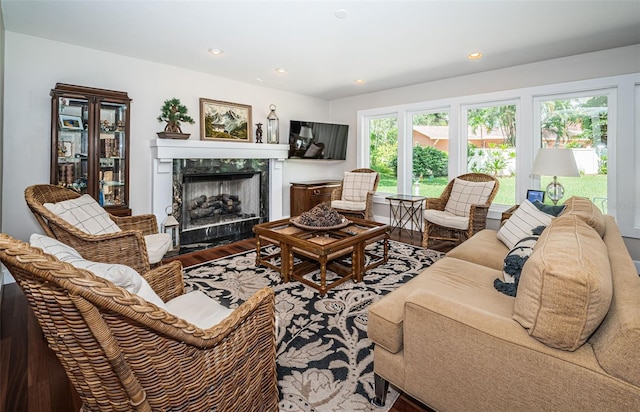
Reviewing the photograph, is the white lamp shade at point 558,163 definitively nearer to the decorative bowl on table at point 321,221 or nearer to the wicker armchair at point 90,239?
the decorative bowl on table at point 321,221

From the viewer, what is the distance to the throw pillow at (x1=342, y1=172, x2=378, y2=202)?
16.9 feet

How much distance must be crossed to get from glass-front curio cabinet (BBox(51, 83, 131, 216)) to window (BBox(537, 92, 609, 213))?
5.11 meters

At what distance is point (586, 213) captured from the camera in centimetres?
199

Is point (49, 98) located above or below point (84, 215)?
above

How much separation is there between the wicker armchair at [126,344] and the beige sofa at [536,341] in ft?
2.17

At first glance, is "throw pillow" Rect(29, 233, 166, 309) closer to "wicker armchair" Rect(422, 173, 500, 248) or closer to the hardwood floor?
the hardwood floor

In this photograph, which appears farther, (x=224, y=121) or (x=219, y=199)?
(x=219, y=199)

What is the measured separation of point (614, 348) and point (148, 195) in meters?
4.40

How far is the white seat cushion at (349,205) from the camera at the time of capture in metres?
4.86

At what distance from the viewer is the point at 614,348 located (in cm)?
88

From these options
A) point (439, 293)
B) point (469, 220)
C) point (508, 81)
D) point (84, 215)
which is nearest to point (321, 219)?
point (439, 293)

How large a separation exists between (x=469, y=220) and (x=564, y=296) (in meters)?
2.96

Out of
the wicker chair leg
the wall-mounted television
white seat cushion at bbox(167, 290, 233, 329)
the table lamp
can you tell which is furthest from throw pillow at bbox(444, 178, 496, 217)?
Result: white seat cushion at bbox(167, 290, 233, 329)

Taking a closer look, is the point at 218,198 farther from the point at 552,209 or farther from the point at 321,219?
the point at 552,209
